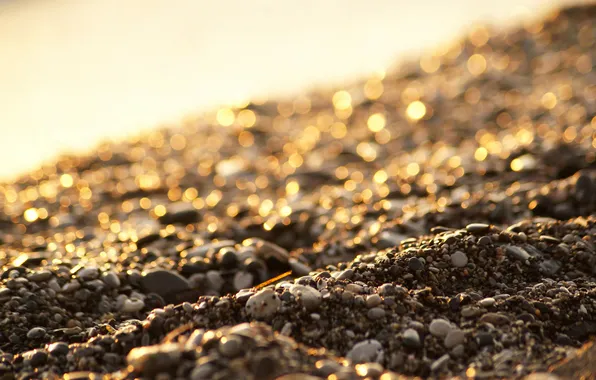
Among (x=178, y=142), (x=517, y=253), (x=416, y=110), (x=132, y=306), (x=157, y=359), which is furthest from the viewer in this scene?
(x=416, y=110)

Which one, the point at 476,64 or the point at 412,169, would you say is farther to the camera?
the point at 476,64

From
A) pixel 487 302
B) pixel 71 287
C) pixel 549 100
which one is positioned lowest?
pixel 487 302

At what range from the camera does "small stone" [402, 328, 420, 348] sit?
208 cm

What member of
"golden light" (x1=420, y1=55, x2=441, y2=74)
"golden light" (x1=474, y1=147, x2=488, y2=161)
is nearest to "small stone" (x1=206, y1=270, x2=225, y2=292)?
"golden light" (x1=474, y1=147, x2=488, y2=161)

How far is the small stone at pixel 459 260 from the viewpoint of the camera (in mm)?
2566

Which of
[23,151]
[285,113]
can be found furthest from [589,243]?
[23,151]

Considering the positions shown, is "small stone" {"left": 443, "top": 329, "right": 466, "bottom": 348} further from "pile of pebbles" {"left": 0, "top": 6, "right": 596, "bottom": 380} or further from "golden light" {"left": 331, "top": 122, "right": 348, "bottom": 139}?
"golden light" {"left": 331, "top": 122, "right": 348, "bottom": 139}

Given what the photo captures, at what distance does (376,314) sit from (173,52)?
8738mm

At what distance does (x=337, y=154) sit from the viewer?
17.4 ft

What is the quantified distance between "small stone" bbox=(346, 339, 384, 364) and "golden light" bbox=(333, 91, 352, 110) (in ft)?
15.7

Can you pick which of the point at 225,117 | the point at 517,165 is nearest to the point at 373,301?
the point at 517,165

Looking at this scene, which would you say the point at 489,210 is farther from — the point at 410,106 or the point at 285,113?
the point at 285,113

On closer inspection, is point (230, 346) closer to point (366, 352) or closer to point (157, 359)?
point (157, 359)

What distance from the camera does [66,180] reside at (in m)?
5.24
